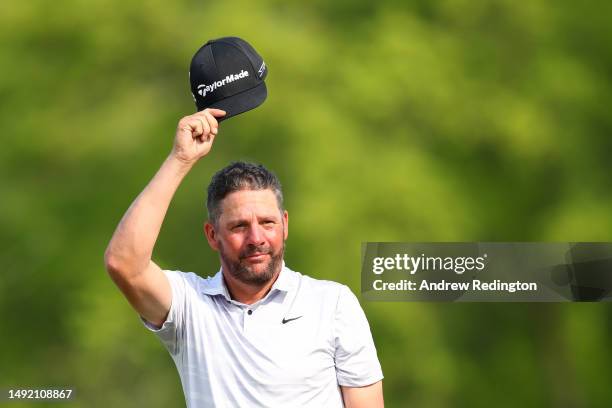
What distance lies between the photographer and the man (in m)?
2.03

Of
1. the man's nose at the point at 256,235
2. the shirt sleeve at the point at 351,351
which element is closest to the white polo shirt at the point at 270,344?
the shirt sleeve at the point at 351,351

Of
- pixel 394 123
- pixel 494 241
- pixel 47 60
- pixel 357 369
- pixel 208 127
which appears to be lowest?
pixel 357 369

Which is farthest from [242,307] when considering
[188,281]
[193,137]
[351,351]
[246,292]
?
[193,137]

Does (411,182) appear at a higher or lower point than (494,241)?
higher

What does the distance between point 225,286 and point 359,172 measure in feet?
8.41

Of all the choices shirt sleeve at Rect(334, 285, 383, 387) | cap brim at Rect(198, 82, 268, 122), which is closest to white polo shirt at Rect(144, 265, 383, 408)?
shirt sleeve at Rect(334, 285, 383, 387)

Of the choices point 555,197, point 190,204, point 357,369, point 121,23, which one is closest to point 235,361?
point 357,369

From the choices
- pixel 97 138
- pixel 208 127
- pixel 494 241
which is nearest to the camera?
pixel 208 127

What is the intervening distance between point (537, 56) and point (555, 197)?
2.24ft

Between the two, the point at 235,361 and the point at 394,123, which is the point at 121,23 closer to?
the point at 394,123

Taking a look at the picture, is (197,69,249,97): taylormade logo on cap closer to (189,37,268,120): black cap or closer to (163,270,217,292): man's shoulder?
(189,37,268,120): black cap

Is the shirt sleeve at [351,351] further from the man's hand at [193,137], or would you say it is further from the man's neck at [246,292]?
the man's hand at [193,137]

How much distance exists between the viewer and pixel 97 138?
16.0 feet

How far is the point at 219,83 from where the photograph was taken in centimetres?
236
